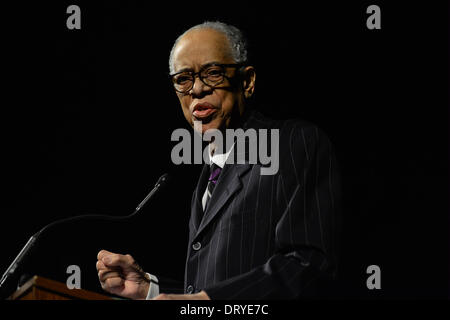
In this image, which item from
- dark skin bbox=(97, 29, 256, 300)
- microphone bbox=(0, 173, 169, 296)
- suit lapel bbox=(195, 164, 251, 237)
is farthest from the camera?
dark skin bbox=(97, 29, 256, 300)

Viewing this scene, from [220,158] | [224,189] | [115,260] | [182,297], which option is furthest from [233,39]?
[182,297]

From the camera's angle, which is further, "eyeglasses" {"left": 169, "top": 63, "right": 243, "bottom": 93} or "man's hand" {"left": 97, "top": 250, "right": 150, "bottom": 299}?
"eyeglasses" {"left": 169, "top": 63, "right": 243, "bottom": 93}

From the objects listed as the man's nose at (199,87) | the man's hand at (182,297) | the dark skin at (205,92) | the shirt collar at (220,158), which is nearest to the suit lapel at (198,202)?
the shirt collar at (220,158)

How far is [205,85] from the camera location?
76.9 inches

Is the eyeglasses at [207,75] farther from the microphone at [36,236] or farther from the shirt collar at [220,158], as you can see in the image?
the microphone at [36,236]

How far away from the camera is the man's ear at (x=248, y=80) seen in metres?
2.06

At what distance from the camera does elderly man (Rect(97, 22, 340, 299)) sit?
1.42 m

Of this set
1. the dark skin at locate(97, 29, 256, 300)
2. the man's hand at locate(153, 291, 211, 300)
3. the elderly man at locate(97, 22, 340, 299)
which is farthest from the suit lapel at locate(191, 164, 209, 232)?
the man's hand at locate(153, 291, 211, 300)

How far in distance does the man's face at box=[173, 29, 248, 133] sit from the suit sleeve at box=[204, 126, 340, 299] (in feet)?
0.93

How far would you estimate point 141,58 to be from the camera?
127 inches

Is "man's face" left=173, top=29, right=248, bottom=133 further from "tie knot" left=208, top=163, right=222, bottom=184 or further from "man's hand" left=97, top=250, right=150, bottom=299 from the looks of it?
"man's hand" left=97, top=250, right=150, bottom=299

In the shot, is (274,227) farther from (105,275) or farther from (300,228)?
(105,275)

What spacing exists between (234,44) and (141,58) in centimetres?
132
